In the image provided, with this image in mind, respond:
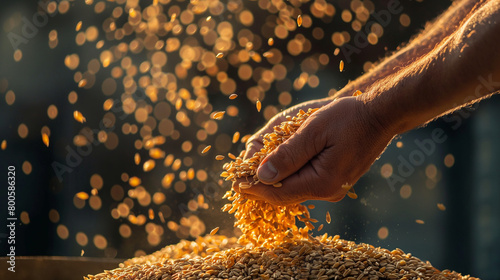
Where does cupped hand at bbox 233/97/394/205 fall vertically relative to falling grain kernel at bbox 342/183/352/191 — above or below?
above

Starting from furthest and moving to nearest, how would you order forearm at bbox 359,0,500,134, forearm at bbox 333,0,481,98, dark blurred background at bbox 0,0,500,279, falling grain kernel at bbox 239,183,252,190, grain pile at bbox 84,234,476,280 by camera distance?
dark blurred background at bbox 0,0,500,279 → forearm at bbox 333,0,481,98 → falling grain kernel at bbox 239,183,252,190 → grain pile at bbox 84,234,476,280 → forearm at bbox 359,0,500,134

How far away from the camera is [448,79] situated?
4.36 ft

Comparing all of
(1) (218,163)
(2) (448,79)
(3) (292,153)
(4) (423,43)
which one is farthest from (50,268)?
(4) (423,43)

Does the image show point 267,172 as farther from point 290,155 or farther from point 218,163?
point 218,163

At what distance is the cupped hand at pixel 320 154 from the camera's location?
147cm

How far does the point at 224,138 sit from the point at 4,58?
2.14 m

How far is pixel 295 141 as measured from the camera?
148 centimetres

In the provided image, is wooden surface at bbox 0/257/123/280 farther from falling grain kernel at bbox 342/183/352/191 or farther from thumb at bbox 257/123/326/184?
falling grain kernel at bbox 342/183/352/191

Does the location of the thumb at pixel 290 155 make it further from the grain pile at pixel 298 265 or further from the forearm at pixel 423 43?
the forearm at pixel 423 43

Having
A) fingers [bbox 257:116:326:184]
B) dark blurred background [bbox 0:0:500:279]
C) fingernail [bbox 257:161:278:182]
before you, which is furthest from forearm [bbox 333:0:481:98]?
dark blurred background [bbox 0:0:500:279]

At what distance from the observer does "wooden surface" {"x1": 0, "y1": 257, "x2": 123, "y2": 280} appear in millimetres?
1815

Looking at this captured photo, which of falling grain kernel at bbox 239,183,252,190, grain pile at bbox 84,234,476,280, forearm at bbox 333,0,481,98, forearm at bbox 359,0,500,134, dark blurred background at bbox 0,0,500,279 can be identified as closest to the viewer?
forearm at bbox 359,0,500,134

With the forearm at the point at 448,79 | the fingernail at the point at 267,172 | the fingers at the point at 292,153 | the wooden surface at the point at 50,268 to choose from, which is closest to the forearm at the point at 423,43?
the forearm at the point at 448,79

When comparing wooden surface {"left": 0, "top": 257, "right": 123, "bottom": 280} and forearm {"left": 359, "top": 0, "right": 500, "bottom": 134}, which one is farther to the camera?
wooden surface {"left": 0, "top": 257, "right": 123, "bottom": 280}
